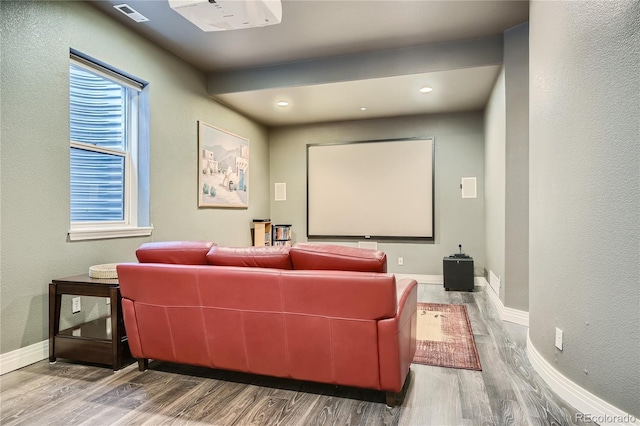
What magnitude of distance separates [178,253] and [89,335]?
1142 millimetres

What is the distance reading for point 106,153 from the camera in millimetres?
3521

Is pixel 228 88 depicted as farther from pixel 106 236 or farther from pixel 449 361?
pixel 449 361

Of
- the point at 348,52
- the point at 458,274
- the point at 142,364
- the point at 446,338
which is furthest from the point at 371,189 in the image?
the point at 142,364

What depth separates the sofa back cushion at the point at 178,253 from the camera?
7.50 ft

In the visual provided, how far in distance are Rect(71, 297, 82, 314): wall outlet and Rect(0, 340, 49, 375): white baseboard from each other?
0.29 m

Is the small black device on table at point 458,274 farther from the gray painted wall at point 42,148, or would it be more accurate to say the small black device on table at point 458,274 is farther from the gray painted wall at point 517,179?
the gray painted wall at point 42,148

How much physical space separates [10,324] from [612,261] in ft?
11.9

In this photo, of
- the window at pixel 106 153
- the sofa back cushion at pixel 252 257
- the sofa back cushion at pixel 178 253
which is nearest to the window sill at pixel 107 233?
the window at pixel 106 153

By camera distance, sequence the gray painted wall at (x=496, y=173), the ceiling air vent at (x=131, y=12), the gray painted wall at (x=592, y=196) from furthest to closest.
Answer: the gray painted wall at (x=496, y=173) → the ceiling air vent at (x=131, y=12) → the gray painted wall at (x=592, y=196)

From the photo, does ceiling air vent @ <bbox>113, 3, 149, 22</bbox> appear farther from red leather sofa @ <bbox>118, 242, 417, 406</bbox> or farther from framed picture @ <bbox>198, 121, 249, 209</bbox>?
red leather sofa @ <bbox>118, 242, 417, 406</bbox>

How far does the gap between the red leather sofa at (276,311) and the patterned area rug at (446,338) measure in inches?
19.7

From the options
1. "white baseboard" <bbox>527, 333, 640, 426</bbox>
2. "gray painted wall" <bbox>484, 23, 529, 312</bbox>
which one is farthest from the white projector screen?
"white baseboard" <bbox>527, 333, 640, 426</bbox>

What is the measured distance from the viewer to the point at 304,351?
2.01 m

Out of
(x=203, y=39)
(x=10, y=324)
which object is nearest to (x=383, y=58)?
(x=203, y=39)
